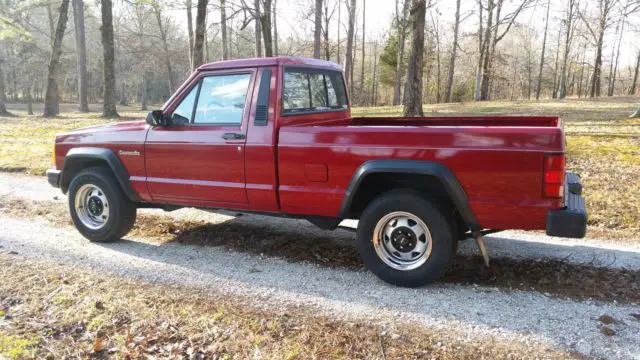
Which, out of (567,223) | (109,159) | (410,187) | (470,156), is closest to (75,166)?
(109,159)

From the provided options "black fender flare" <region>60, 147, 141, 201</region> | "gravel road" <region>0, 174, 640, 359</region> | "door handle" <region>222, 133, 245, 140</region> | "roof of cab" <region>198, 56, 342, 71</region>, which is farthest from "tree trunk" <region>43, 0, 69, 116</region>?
"door handle" <region>222, 133, 245, 140</region>

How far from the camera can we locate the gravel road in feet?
11.2

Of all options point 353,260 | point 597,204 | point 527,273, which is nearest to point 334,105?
point 353,260

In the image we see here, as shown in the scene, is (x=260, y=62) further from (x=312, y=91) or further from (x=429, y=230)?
(x=429, y=230)

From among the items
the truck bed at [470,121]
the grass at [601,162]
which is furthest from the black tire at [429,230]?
the grass at [601,162]

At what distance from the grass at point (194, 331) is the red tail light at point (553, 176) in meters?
1.12

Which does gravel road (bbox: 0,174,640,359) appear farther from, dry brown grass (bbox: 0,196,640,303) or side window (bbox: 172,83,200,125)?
side window (bbox: 172,83,200,125)

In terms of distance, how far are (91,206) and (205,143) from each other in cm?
184

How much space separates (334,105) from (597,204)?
3823 mm

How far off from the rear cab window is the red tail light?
239cm

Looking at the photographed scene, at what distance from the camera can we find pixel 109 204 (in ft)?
17.7

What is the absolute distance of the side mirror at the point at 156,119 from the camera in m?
4.98

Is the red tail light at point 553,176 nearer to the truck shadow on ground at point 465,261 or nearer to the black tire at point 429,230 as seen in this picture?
the black tire at point 429,230

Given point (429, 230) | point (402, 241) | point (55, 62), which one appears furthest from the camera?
point (55, 62)
